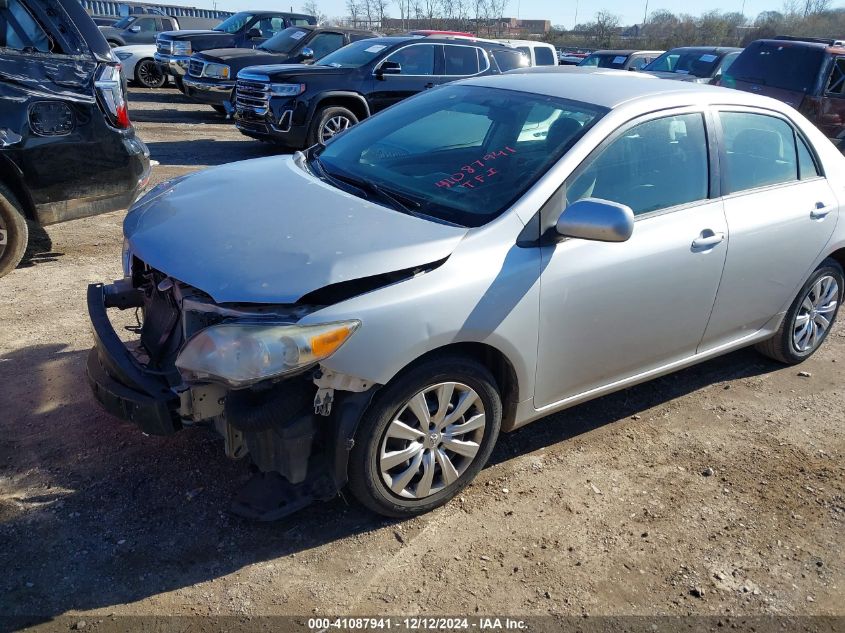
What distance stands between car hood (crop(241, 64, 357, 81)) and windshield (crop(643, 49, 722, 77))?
23.7 feet

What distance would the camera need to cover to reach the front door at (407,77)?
36.4ft

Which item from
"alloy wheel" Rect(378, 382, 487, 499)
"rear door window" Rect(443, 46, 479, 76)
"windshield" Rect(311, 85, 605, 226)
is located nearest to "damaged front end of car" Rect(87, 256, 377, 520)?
"alloy wheel" Rect(378, 382, 487, 499)

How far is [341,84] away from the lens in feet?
35.4

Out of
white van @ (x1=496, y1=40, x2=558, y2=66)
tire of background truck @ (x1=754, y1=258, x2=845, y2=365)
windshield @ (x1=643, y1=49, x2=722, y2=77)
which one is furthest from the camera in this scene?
white van @ (x1=496, y1=40, x2=558, y2=66)

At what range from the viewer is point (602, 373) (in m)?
3.70

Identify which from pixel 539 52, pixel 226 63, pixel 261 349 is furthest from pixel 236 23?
pixel 261 349

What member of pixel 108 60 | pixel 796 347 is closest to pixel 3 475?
pixel 108 60

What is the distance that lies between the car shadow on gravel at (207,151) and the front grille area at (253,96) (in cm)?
75

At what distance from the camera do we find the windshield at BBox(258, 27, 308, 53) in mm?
14680

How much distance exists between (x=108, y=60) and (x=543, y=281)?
411cm

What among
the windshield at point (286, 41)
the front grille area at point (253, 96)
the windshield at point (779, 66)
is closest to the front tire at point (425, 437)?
the front grille area at point (253, 96)

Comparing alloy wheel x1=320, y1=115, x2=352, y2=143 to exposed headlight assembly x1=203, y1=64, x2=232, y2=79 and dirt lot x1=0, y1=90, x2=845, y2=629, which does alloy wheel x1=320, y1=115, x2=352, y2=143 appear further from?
dirt lot x1=0, y1=90, x2=845, y2=629

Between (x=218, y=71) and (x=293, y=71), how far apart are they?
4000 mm

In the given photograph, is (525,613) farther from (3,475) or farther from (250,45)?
(250,45)
